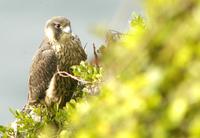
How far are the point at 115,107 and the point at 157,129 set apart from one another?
0.54ft

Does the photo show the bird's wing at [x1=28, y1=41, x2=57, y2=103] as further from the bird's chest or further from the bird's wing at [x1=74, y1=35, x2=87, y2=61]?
the bird's wing at [x1=74, y1=35, x2=87, y2=61]

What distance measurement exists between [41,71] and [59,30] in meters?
0.52

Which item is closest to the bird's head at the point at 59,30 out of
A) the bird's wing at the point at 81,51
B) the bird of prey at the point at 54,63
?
the bird of prey at the point at 54,63

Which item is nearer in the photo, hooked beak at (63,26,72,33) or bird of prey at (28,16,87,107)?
bird of prey at (28,16,87,107)

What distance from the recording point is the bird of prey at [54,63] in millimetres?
8945

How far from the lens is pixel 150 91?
198cm

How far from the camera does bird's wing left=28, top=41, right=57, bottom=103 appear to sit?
9.34 meters

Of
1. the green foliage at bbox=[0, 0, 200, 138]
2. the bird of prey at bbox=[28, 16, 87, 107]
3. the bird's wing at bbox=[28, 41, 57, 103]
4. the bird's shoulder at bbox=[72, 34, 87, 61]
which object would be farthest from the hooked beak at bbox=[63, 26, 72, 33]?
the green foliage at bbox=[0, 0, 200, 138]

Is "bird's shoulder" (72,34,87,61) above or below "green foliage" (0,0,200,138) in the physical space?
above

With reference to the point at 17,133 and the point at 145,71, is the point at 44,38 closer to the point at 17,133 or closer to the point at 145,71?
the point at 17,133

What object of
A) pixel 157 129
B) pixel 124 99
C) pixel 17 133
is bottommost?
pixel 157 129

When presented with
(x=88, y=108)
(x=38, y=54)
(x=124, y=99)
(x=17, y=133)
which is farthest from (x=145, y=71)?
(x=38, y=54)

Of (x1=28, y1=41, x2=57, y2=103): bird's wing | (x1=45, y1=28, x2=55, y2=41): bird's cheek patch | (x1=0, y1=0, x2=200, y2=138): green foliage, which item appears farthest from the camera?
(x1=45, y1=28, x2=55, y2=41): bird's cheek patch

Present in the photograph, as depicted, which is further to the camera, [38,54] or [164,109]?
[38,54]
